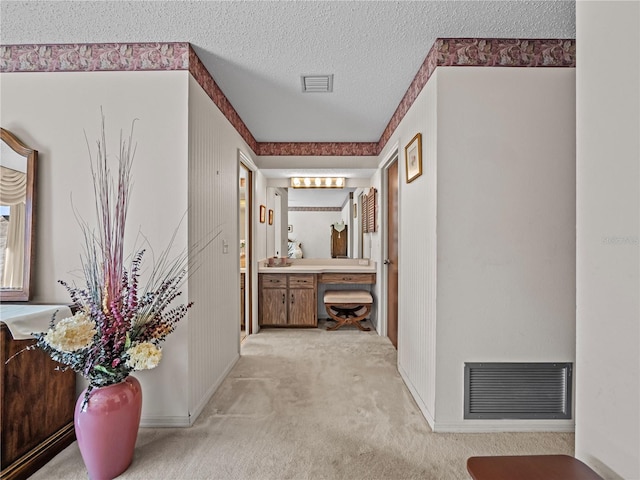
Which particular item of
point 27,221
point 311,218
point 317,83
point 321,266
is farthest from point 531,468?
point 311,218

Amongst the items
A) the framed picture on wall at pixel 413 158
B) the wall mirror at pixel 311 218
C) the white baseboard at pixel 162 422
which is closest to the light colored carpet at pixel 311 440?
the white baseboard at pixel 162 422

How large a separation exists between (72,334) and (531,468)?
1849 millimetres

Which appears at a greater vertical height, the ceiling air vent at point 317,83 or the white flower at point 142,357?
the ceiling air vent at point 317,83

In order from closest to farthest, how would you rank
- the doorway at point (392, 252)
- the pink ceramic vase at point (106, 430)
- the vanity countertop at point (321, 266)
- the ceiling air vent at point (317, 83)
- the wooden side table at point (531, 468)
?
the wooden side table at point (531, 468), the pink ceramic vase at point (106, 430), the ceiling air vent at point (317, 83), the doorway at point (392, 252), the vanity countertop at point (321, 266)

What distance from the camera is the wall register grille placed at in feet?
6.33

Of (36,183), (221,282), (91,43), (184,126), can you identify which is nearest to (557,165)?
(184,126)

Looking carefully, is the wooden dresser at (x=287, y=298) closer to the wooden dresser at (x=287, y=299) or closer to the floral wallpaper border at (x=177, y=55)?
the wooden dresser at (x=287, y=299)

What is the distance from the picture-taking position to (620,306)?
0.78 meters

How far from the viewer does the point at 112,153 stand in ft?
6.49

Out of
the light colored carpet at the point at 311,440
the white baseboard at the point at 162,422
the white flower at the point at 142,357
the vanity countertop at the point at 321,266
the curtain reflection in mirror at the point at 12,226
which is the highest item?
the curtain reflection in mirror at the point at 12,226

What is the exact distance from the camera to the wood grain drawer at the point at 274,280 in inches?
160

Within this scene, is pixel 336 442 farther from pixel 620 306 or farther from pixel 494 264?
pixel 620 306

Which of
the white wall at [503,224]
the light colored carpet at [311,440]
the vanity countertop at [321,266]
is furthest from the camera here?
the vanity countertop at [321,266]

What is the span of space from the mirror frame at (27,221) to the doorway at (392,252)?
2.93 metres
